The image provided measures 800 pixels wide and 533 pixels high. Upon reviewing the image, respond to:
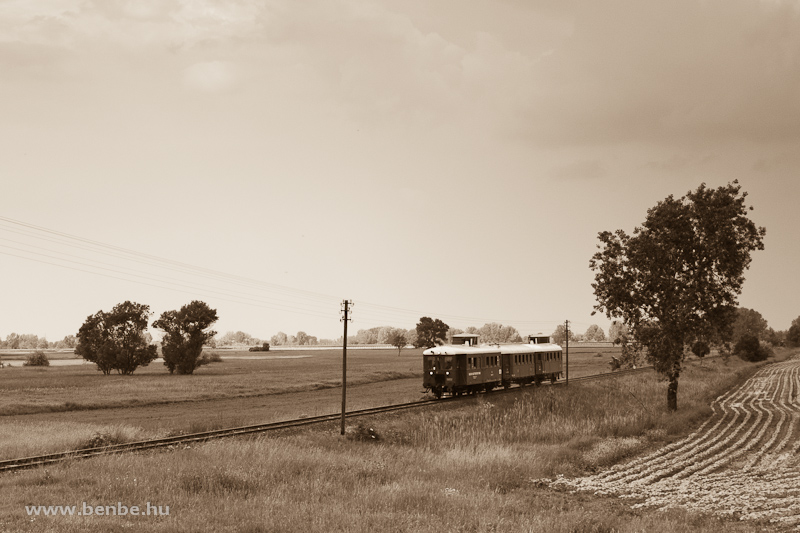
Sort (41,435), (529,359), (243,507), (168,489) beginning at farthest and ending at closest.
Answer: (529,359) < (41,435) < (168,489) < (243,507)

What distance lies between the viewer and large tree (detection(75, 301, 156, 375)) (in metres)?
73.7

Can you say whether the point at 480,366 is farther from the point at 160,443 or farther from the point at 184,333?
the point at 184,333

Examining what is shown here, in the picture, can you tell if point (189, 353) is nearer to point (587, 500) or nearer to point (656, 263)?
point (656, 263)

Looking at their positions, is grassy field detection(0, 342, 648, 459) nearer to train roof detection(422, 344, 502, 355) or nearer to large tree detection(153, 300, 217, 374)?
train roof detection(422, 344, 502, 355)

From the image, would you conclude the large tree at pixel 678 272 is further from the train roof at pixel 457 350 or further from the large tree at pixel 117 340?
the large tree at pixel 117 340

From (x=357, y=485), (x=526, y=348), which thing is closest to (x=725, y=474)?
(x=357, y=485)

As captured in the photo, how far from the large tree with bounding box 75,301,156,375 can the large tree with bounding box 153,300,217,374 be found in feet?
6.87

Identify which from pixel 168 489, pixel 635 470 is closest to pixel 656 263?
pixel 635 470

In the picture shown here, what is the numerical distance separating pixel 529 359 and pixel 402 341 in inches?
3446

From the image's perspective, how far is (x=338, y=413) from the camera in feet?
114

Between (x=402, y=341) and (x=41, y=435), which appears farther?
(x=402, y=341)

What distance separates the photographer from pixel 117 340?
74.4 meters
